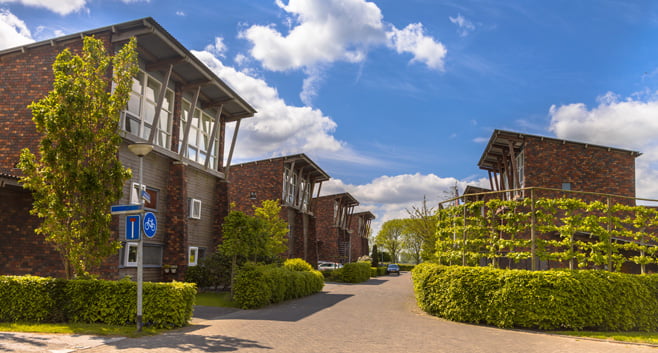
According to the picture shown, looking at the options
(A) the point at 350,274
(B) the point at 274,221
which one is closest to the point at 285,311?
(B) the point at 274,221

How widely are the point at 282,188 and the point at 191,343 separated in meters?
26.7

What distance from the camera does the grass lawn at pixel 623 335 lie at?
11390 mm

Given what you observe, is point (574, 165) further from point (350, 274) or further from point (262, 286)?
point (262, 286)

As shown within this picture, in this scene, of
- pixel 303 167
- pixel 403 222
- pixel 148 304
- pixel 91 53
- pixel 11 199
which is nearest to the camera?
pixel 148 304

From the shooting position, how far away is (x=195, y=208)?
2333 cm

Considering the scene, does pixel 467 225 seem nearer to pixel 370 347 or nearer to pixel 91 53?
pixel 370 347

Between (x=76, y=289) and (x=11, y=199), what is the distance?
585 cm

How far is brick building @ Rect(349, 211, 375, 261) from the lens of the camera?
68375mm

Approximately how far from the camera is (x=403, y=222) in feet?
299

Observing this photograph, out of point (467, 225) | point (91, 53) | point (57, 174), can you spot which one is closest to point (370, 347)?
point (467, 225)

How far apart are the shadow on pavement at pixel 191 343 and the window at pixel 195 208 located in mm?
12637

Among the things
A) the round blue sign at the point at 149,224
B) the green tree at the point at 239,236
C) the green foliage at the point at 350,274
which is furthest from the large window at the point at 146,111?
the green foliage at the point at 350,274

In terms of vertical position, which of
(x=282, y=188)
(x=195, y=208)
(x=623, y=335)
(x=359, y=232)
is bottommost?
(x=623, y=335)

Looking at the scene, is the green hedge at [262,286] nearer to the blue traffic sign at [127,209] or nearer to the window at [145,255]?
the window at [145,255]
